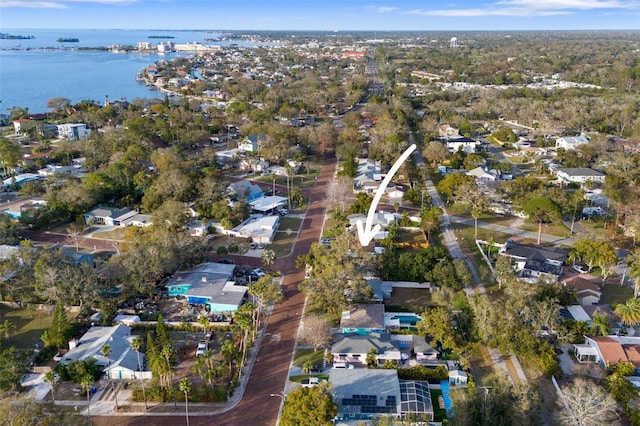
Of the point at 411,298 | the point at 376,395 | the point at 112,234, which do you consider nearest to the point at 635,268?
the point at 411,298

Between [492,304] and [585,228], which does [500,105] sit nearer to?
[585,228]

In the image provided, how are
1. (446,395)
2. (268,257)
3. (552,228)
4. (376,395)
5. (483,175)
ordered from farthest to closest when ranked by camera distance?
(483,175)
(552,228)
(268,257)
(446,395)
(376,395)

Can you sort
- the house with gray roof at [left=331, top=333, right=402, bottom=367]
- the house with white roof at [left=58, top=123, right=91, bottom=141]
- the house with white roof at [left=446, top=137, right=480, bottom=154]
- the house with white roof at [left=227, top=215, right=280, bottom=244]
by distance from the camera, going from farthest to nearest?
the house with white roof at [left=58, top=123, right=91, bottom=141] < the house with white roof at [left=446, top=137, right=480, bottom=154] < the house with white roof at [left=227, top=215, right=280, bottom=244] < the house with gray roof at [left=331, top=333, right=402, bottom=367]

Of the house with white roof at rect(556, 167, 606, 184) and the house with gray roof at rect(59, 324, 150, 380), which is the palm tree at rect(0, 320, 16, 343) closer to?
the house with gray roof at rect(59, 324, 150, 380)

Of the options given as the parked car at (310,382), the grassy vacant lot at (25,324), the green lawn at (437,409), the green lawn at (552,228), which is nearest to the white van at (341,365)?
the parked car at (310,382)

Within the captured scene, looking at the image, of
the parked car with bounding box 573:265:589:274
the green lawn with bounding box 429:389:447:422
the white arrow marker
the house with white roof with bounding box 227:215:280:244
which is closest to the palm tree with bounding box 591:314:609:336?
the parked car with bounding box 573:265:589:274

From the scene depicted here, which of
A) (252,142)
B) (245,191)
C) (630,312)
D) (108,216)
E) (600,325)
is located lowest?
(108,216)

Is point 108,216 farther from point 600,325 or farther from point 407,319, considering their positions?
point 600,325
